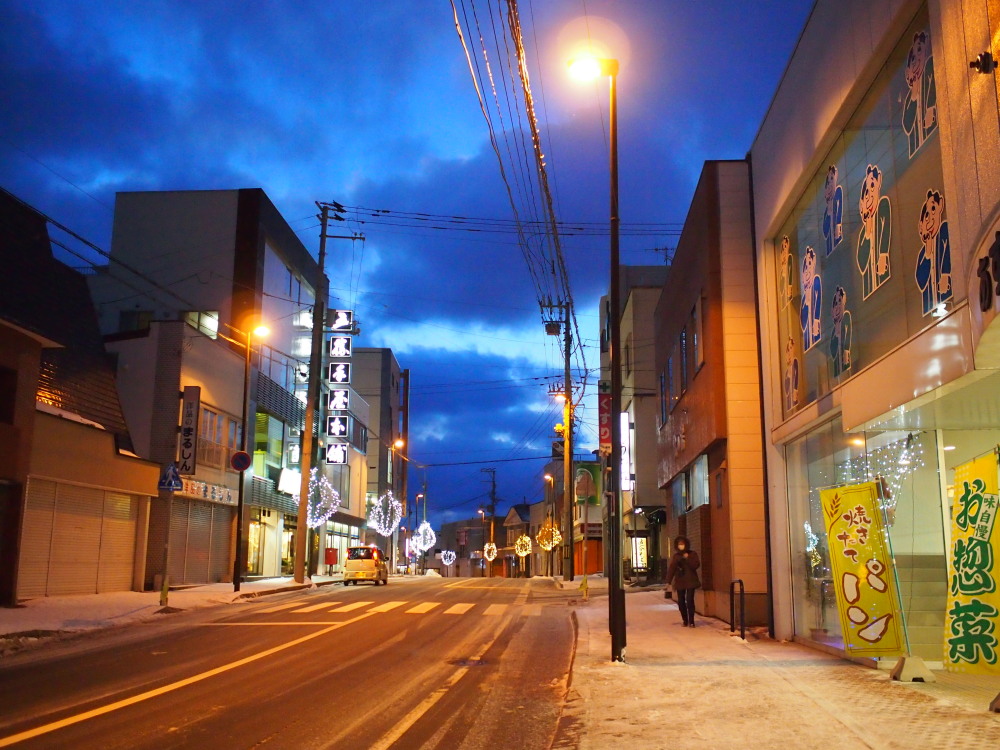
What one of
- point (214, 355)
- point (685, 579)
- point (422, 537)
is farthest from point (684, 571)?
point (422, 537)

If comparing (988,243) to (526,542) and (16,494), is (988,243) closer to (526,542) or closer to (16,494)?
(16,494)

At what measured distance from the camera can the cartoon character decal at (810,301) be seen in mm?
13258

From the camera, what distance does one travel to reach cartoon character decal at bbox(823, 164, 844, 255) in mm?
12169

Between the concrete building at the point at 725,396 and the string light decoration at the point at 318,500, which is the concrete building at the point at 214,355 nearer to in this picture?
the string light decoration at the point at 318,500

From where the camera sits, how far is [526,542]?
75.9m

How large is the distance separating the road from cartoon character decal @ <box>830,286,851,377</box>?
18.1 ft

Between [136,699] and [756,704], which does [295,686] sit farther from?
[756,704]

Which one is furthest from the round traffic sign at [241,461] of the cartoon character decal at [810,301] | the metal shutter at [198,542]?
the cartoon character decal at [810,301]

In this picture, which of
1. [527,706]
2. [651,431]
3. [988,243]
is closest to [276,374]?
[651,431]

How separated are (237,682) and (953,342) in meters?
8.49

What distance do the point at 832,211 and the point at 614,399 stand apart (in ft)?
13.1

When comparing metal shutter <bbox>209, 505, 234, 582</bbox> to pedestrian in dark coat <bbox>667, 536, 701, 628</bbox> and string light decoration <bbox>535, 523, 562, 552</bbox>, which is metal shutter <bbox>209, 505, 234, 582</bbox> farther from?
string light decoration <bbox>535, 523, 562, 552</bbox>

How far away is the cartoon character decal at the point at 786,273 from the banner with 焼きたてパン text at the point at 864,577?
481 cm

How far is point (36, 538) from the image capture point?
2164cm
